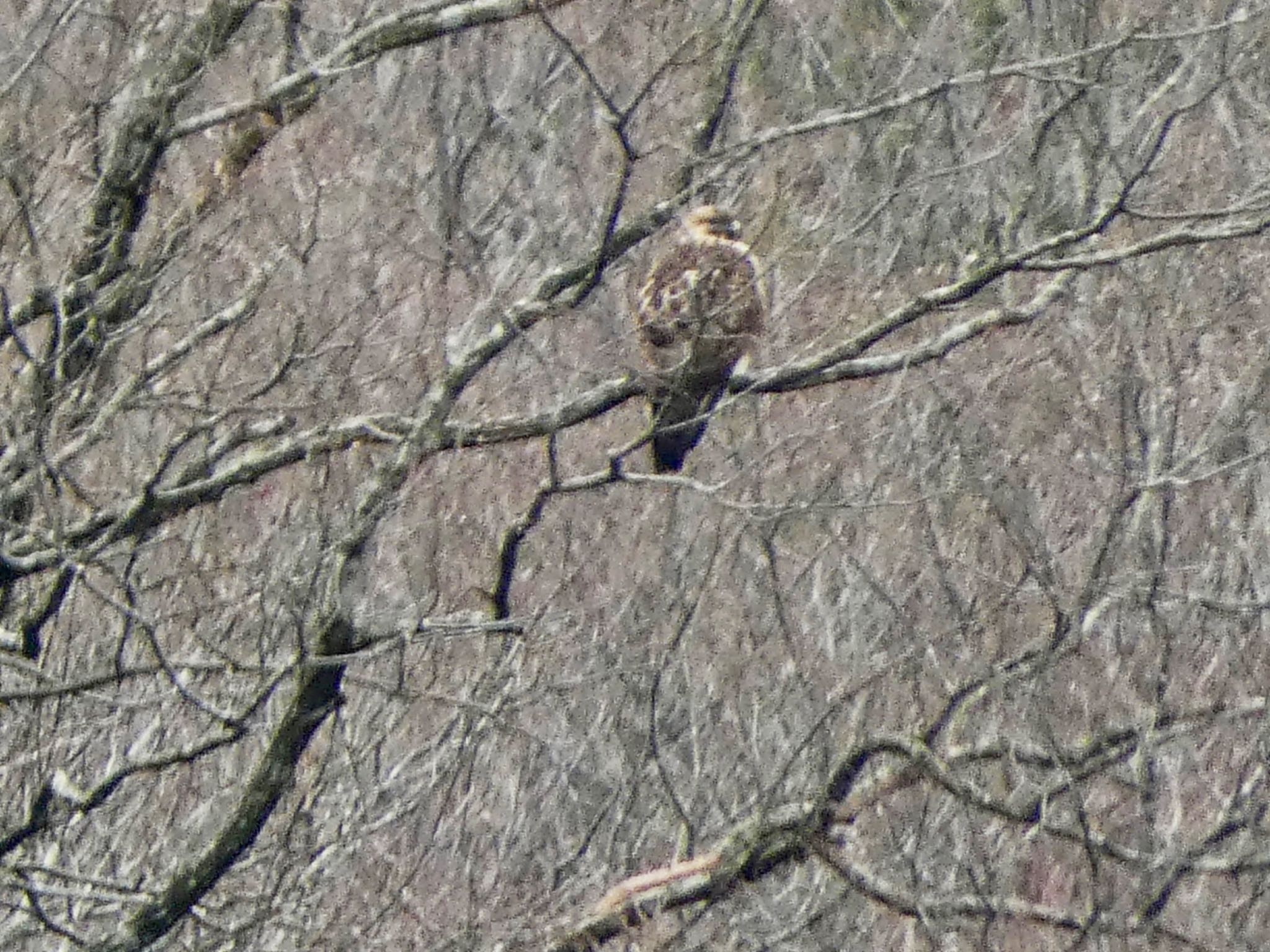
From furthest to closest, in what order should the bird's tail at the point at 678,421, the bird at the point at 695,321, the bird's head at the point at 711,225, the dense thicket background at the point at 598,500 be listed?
the bird's head at the point at 711,225 → the bird at the point at 695,321 → the bird's tail at the point at 678,421 → the dense thicket background at the point at 598,500

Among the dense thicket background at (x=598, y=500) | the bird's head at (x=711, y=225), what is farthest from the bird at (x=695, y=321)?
the dense thicket background at (x=598, y=500)

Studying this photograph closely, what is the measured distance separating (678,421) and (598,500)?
2.05 meters

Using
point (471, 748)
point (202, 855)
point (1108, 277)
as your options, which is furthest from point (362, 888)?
point (1108, 277)

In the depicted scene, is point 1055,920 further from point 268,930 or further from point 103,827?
point 103,827

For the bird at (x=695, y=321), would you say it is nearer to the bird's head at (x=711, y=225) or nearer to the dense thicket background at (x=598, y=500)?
the bird's head at (x=711, y=225)

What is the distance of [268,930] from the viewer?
5551mm

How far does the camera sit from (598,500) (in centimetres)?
830

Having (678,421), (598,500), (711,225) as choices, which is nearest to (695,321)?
(678,421)

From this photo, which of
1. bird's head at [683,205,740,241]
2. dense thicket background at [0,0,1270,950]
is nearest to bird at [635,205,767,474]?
bird's head at [683,205,740,241]

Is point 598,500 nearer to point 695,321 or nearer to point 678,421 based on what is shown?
point 678,421

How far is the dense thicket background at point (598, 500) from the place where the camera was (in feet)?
16.5

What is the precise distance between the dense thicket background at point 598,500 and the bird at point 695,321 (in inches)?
6.0

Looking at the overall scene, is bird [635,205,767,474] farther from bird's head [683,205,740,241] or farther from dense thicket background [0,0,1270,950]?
dense thicket background [0,0,1270,950]

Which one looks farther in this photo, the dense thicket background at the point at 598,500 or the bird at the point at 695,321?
the bird at the point at 695,321
